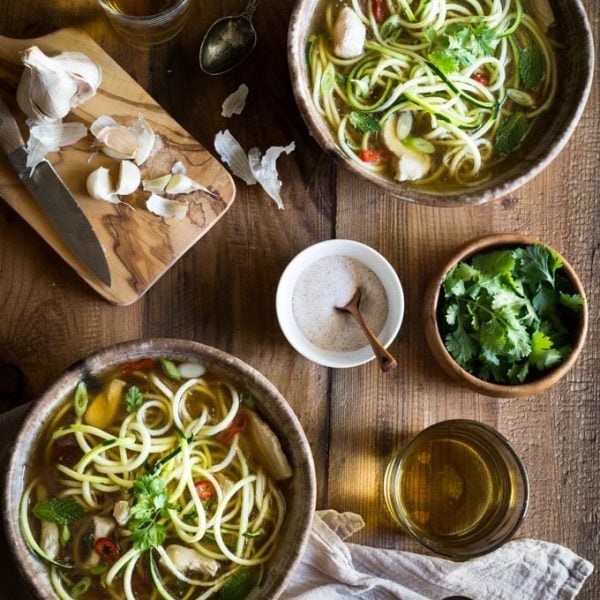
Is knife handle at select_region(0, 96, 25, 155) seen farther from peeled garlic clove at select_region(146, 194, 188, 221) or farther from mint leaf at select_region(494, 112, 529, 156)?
mint leaf at select_region(494, 112, 529, 156)

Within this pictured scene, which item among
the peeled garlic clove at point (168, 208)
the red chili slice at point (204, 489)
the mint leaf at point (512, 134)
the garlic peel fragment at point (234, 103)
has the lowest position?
the red chili slice at point (204, 489)

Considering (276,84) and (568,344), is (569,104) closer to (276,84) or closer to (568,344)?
(568,344)

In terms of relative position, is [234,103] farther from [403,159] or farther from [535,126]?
[535,126]

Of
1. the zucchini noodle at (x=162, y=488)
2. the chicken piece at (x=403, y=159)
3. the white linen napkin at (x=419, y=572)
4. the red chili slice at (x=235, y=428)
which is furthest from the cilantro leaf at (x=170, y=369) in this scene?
the chicken piece at (x=403, y=159)

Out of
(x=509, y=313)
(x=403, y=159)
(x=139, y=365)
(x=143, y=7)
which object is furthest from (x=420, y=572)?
(x=143, y=7)

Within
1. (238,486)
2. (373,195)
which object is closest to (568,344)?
(373,195)

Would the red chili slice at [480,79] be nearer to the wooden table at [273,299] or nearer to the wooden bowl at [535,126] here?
the wooden bowl at [535,126]

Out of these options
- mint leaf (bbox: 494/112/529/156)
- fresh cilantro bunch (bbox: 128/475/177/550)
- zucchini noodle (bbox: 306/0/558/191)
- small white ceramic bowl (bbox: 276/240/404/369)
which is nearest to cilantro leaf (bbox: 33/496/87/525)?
fresh cilantro bunch (bbox: 128/475/177/550)
